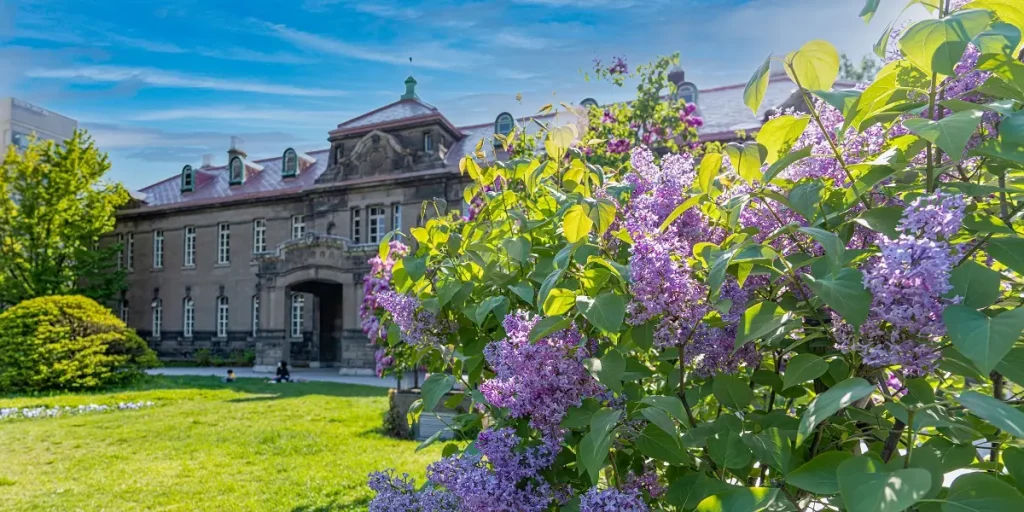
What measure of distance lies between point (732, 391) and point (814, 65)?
0.73 metres

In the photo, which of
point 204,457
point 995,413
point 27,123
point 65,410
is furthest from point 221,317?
point 27,123

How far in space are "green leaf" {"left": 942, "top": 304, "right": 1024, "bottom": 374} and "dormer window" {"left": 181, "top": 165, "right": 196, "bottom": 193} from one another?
1499 inches

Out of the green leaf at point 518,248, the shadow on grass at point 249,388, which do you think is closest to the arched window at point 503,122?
the shadow on grass at point 249,388

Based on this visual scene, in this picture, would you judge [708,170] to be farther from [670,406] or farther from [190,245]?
[190,245]

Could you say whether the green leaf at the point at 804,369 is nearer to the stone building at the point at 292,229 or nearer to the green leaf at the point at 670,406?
the green leaf at the point at 670,406

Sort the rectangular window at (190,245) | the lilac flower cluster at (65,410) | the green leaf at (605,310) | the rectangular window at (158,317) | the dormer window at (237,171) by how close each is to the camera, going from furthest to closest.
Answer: the rectangular window at (158,317) → the dormer window at (237,171) → the rectangular window at (190,245) → the lilac flower cluster at (65,410) → the green leaf at (605,310)

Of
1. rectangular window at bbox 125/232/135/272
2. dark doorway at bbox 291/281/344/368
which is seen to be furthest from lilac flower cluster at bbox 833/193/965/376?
rectangular window at bbox 125/232/135/272

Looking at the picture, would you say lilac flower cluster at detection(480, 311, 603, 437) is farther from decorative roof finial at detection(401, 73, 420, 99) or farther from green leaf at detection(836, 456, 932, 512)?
decorative roof finial at detection(401, 73, 420, 99)

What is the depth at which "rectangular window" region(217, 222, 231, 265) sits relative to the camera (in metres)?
32.2

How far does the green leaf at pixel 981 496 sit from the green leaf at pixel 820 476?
16 centimetres

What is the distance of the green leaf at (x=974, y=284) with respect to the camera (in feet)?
3.50

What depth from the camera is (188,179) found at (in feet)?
115

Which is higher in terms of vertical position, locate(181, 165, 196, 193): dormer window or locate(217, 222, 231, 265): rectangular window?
locate(181, 165, 196, 193): dormer window

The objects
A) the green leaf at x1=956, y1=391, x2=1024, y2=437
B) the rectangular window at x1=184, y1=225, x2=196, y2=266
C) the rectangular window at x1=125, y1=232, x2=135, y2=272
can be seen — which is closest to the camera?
the green leaf at x1=956, y1=391, x2=1024, y2=437
